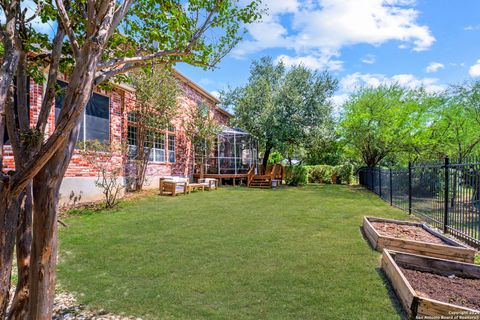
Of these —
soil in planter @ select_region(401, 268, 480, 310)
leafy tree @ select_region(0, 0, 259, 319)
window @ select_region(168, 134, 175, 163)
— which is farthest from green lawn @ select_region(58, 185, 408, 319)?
window @ select_region(168, 134, 175, 163)

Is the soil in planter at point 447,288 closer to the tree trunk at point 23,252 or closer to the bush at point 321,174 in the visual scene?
the tree trunk at point 23,252

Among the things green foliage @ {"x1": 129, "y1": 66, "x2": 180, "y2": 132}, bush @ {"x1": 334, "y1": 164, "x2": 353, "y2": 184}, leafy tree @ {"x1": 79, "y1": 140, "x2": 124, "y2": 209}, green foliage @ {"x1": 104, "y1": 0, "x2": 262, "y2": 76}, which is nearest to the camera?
green foliage @ {"x1": 104, "y1": 0, "x2": 262, "y2": 76}

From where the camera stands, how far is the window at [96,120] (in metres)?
9.41

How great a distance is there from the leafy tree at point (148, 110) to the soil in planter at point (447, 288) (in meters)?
10.5

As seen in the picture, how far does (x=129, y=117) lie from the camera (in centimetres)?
1198

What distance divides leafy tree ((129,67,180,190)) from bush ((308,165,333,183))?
13.5 meters

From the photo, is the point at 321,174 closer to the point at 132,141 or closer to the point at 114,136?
the point at 132,141

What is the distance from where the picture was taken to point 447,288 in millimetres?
3230

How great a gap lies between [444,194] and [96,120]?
10.5 meters

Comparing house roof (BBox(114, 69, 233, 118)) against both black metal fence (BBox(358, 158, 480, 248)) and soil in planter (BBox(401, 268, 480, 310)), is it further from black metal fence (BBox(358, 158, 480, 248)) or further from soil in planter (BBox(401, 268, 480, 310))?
soil in planter (BBox(401, 268, 480, 310))

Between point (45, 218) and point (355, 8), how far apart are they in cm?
816

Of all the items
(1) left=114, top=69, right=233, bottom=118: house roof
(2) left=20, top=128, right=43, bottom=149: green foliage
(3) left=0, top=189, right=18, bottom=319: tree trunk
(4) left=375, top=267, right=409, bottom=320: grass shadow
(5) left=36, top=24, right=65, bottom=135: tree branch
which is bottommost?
(4) left=375, top=267, right=409, bottom=320: grass shadow

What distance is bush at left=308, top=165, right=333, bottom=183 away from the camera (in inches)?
862

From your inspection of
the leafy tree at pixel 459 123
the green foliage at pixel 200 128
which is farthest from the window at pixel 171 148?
the leafy tree at pixel 459 123
